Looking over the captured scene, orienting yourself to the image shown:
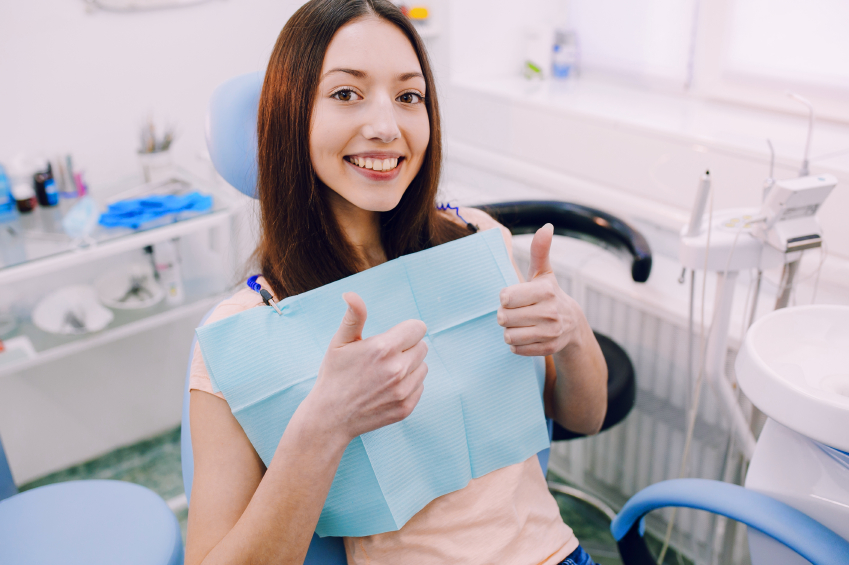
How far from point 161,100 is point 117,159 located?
217mm

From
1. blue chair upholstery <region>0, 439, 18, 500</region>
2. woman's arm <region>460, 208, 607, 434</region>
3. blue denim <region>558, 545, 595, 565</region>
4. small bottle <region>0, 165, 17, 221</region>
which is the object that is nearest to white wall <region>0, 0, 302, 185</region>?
small bottle <region>0, 165, 17, 221</region>

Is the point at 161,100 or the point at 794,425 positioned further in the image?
the point at 161,100

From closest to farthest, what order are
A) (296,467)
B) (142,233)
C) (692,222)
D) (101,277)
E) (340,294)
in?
(296,467) → (340,294) → (692,222) → (142,233) → (101,277)

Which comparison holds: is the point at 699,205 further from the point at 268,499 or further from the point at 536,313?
the point at 268,499

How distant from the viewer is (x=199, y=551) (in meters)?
0.78

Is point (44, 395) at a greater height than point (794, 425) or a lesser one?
lesser

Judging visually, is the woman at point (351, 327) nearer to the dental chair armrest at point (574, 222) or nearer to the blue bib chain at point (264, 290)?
the blue bib chain at point (264, 290)

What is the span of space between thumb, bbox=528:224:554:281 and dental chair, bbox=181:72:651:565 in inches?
14.5

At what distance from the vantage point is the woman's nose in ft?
2.92

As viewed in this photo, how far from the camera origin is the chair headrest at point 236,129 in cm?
101

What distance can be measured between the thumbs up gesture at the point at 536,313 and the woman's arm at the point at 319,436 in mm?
141

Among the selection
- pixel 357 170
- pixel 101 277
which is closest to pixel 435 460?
pixel 357 170

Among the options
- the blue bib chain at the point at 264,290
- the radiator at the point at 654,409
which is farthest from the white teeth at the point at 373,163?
the radiator at the point at 654,409

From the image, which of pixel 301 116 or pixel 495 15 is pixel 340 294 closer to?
pixel 301 116
